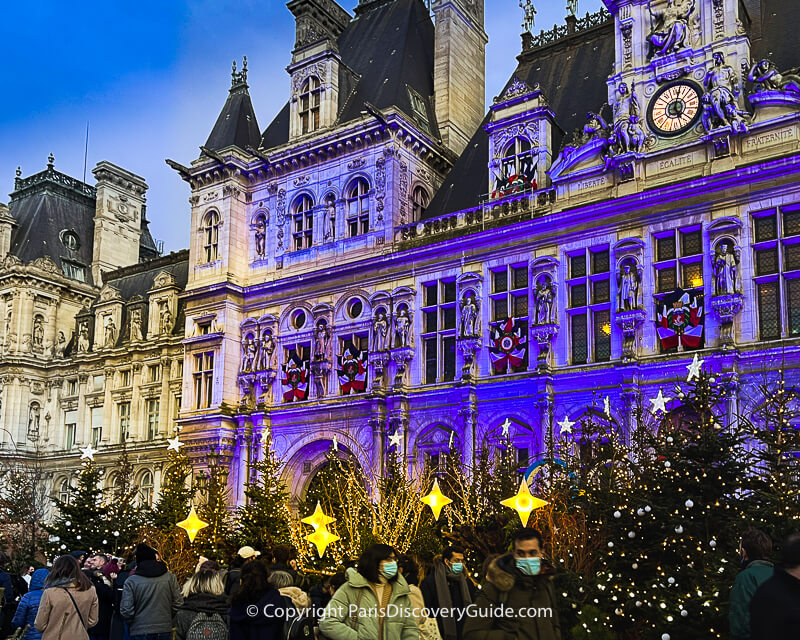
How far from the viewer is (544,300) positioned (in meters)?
28.1

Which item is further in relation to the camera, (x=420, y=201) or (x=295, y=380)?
(x=420, y=201)

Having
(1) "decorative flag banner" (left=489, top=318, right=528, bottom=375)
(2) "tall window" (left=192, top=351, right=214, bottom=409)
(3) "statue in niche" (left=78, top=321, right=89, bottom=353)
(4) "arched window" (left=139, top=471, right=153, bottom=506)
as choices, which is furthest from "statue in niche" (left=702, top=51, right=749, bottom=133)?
(3) "statue in niche" (left=78, top=321, right=89, bottom=353)

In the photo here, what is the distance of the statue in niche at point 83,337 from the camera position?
50.2 meters

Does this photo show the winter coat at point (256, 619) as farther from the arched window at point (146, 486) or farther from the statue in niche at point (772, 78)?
the arched window at point (146, 486)

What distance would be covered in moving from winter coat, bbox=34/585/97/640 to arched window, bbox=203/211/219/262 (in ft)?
93.6

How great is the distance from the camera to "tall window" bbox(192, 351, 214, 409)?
36281mm

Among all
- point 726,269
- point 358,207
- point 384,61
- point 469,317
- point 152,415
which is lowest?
point 152,415

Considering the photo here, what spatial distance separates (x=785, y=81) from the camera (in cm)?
2491

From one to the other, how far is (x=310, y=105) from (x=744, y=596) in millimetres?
32312

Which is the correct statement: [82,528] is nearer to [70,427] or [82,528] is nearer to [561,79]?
[561,79]

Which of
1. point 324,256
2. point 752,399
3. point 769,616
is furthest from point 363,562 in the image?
point 324,256

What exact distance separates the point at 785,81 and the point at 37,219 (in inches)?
1789

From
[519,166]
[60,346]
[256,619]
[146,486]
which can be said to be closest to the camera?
[256,619]

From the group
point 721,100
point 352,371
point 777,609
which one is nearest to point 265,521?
point 352,371
